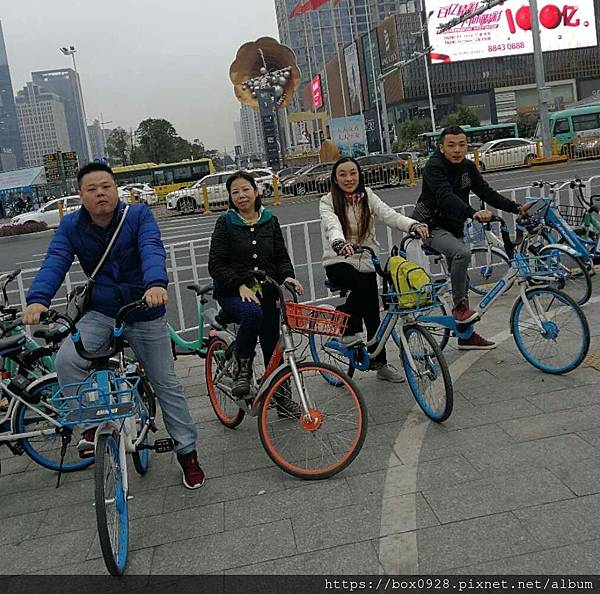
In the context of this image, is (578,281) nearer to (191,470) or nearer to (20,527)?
(191,470)

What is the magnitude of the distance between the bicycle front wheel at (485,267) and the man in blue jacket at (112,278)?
3903 mm

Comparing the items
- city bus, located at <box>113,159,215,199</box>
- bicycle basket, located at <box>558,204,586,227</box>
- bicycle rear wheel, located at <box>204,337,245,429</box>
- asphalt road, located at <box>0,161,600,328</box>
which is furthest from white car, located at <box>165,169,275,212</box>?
bicycle rear wheel, located at <box>204,337,245,429</box>

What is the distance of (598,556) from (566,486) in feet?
1.90

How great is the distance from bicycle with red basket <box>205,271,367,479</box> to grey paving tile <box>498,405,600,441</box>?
3.18 feet

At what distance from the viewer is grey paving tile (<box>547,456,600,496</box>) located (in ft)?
10.5

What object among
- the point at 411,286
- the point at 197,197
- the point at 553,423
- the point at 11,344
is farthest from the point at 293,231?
the point at 197,197

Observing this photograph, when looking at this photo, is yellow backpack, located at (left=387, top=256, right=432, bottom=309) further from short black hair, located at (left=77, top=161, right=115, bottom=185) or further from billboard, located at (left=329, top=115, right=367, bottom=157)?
billboard, located at (left=329, top=115, right=367, bottom=157)

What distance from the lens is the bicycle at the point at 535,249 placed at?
5.94 metres

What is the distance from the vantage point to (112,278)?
3467 mm


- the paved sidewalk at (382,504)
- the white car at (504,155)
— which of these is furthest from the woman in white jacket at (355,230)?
the white car at (504,155)

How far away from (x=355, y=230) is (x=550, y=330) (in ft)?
4.91

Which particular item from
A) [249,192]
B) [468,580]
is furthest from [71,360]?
[468,580]

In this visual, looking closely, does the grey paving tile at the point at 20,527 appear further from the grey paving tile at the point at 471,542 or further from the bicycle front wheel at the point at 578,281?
the bicycle front wheel at the point at 578,281

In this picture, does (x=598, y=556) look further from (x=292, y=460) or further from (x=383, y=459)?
(x=292, y=460)
